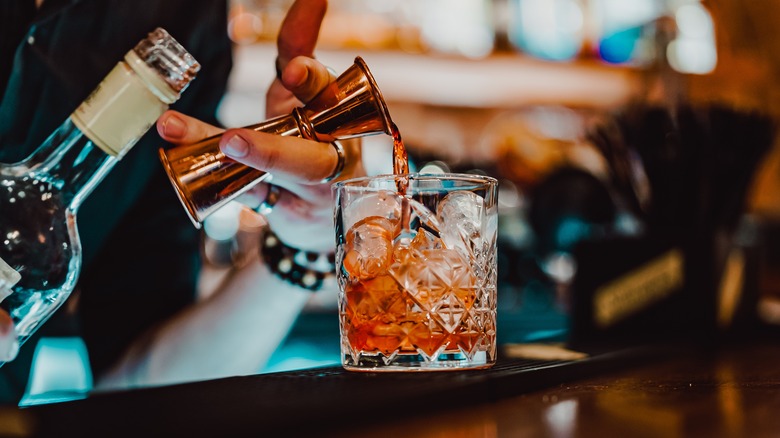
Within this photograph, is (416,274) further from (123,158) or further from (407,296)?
(123,158)

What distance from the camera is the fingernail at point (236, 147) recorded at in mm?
583

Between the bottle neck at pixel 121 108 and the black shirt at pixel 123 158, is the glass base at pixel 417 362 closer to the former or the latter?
the bottle neck at pixel 121 108

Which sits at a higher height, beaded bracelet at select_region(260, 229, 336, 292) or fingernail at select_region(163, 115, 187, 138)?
fingernail at select_region(163, 115, 187, 138)

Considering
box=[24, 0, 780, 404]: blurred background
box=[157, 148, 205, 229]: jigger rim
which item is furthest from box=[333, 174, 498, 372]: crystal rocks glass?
box=[24, 0, 780, 404]: blurred background

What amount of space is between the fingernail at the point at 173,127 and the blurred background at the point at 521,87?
4.37 ft

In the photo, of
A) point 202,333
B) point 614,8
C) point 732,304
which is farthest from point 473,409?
point 614,8

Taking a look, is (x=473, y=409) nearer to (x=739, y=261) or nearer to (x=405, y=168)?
(x=405, y=168)

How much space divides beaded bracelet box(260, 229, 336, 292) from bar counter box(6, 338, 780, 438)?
0.32 m

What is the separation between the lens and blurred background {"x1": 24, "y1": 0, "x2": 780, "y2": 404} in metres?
2.25

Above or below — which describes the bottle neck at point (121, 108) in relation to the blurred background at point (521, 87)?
below

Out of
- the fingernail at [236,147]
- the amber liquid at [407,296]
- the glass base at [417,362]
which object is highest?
the fingernail at [236,147]

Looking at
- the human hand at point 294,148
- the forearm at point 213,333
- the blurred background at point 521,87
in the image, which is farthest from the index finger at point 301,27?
the blurred background at point 521,87

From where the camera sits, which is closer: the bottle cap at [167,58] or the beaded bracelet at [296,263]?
the bottle cap at [167,58]

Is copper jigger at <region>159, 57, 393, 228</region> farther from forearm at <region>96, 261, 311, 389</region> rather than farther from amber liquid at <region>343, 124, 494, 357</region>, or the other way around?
forearm at <region>96, 261, 311, 389</region>
